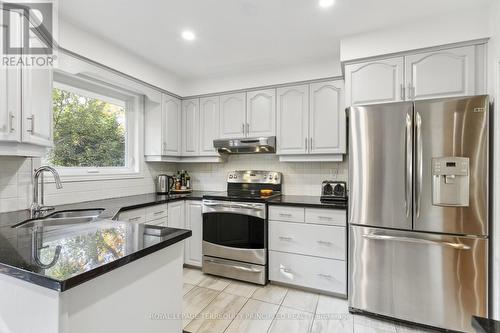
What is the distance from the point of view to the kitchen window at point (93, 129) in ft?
8.06

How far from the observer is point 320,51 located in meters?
2.69

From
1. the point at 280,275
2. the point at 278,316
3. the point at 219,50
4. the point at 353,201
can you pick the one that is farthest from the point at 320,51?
the point at 278,316

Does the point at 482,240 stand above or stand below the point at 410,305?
above

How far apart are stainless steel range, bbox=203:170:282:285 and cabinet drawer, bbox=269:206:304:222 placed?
0.09m

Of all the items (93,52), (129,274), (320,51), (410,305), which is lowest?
(410,305)

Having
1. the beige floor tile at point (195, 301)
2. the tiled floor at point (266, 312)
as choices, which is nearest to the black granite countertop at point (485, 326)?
the tiled floor at point (266, 312)

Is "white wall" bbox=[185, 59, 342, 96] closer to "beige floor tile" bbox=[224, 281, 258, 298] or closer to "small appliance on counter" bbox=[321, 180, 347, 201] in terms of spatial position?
"small appliance on counter" bbox=[321, 180, 347, 201]

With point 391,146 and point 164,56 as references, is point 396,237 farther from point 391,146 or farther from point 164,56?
point 164,56

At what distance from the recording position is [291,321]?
6.90ft

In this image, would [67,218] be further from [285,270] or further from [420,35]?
[420,35]

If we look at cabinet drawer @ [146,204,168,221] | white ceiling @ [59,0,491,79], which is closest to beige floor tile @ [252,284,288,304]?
cabinet drawer @ [146,204,168,221]

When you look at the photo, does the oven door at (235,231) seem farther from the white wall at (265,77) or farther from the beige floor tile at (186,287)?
the white wall at (265,77)

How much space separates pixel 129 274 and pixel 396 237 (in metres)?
1.96

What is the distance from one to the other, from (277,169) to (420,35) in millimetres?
1961
